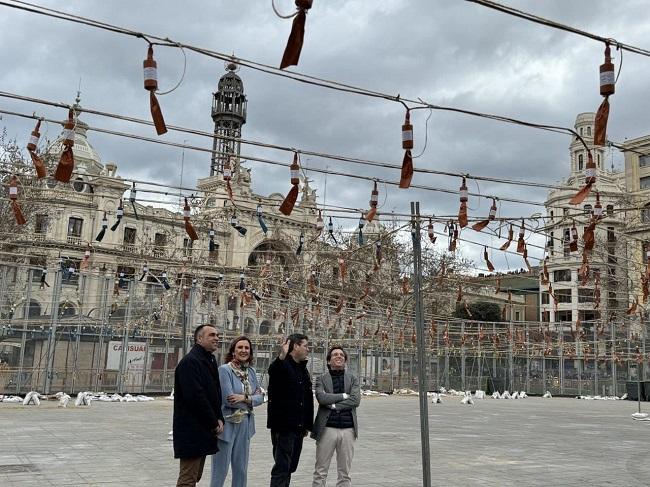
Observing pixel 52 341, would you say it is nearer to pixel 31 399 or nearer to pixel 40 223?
pixel 31 399

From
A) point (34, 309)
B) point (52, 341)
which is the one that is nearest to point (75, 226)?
point (34, 309)

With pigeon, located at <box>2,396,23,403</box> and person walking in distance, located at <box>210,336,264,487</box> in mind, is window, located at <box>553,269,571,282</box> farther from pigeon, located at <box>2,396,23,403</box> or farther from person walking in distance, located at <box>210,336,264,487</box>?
person walking in distance, located at <box>210,336,264,487</box>

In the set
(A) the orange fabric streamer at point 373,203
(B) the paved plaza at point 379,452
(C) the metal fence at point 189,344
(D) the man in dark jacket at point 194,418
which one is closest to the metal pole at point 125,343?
(C) the metal fence at point 189,344

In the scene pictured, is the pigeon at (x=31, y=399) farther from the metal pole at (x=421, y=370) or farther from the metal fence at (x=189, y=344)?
the metal pole at (x=421, y=370)

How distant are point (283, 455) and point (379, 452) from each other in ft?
15.5

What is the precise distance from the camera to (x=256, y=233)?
55.3 meters

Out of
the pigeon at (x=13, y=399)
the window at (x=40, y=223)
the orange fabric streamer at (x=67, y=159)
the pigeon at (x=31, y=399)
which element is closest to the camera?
the orange fabric streamer at (x=67, y=159)

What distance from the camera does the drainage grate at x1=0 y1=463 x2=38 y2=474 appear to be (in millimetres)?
7407

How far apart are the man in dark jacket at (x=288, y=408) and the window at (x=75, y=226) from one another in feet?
140

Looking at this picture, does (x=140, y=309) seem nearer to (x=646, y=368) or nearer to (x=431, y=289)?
(x=431, y=289)

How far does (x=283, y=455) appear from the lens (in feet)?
19.0

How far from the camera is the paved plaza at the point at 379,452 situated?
25.0ft

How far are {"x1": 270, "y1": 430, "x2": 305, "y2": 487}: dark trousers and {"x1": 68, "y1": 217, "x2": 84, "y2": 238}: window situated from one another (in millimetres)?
42837

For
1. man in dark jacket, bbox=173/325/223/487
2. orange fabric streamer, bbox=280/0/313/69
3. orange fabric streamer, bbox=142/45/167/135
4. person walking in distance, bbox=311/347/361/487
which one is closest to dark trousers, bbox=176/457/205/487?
man in dark jacket, bbox=173/325/223/487
